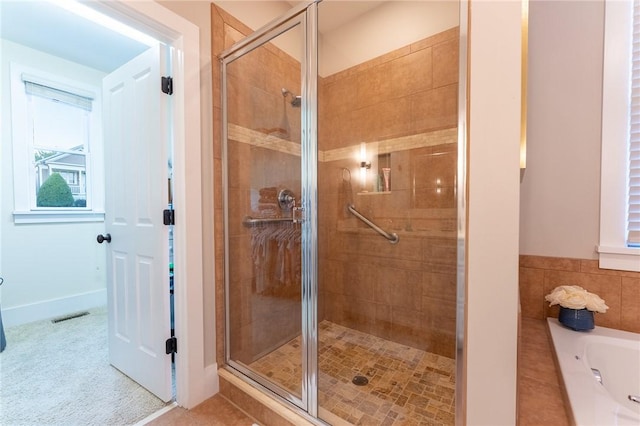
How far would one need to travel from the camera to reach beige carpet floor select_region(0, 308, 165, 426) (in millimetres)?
1326

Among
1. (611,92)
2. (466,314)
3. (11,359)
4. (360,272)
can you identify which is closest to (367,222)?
(360,272)

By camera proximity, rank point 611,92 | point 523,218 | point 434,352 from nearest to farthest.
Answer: point 611,92, point 523,218, point 434,352

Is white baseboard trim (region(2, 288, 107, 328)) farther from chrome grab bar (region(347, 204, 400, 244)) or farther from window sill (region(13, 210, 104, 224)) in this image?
chrome grab bar (region(347, 204, 400, 244))

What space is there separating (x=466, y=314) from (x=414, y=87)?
165 cm

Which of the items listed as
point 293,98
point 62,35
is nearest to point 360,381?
point 293,98

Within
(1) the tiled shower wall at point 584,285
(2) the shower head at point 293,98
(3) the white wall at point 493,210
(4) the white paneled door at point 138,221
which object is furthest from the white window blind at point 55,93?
(1) the tiled shower wall at point 584,285

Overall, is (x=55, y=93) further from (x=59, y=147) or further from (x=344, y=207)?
(x=344, y=207)

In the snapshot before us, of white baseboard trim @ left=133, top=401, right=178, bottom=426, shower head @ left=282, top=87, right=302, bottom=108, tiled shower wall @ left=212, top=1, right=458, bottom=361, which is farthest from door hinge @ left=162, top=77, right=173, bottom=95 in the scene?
white baseboard trim @ left=133, top=401, right=178, bottom=426

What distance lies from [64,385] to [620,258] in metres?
3.29

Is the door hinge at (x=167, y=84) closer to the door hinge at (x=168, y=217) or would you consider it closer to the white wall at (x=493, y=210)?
the door hinge at (x=168, y=217)

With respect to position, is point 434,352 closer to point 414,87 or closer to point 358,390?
point 358,390

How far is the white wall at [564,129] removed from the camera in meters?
1.40

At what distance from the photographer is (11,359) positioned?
181 cm

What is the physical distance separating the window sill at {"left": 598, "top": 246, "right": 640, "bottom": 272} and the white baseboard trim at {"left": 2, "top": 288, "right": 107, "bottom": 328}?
437 cm
